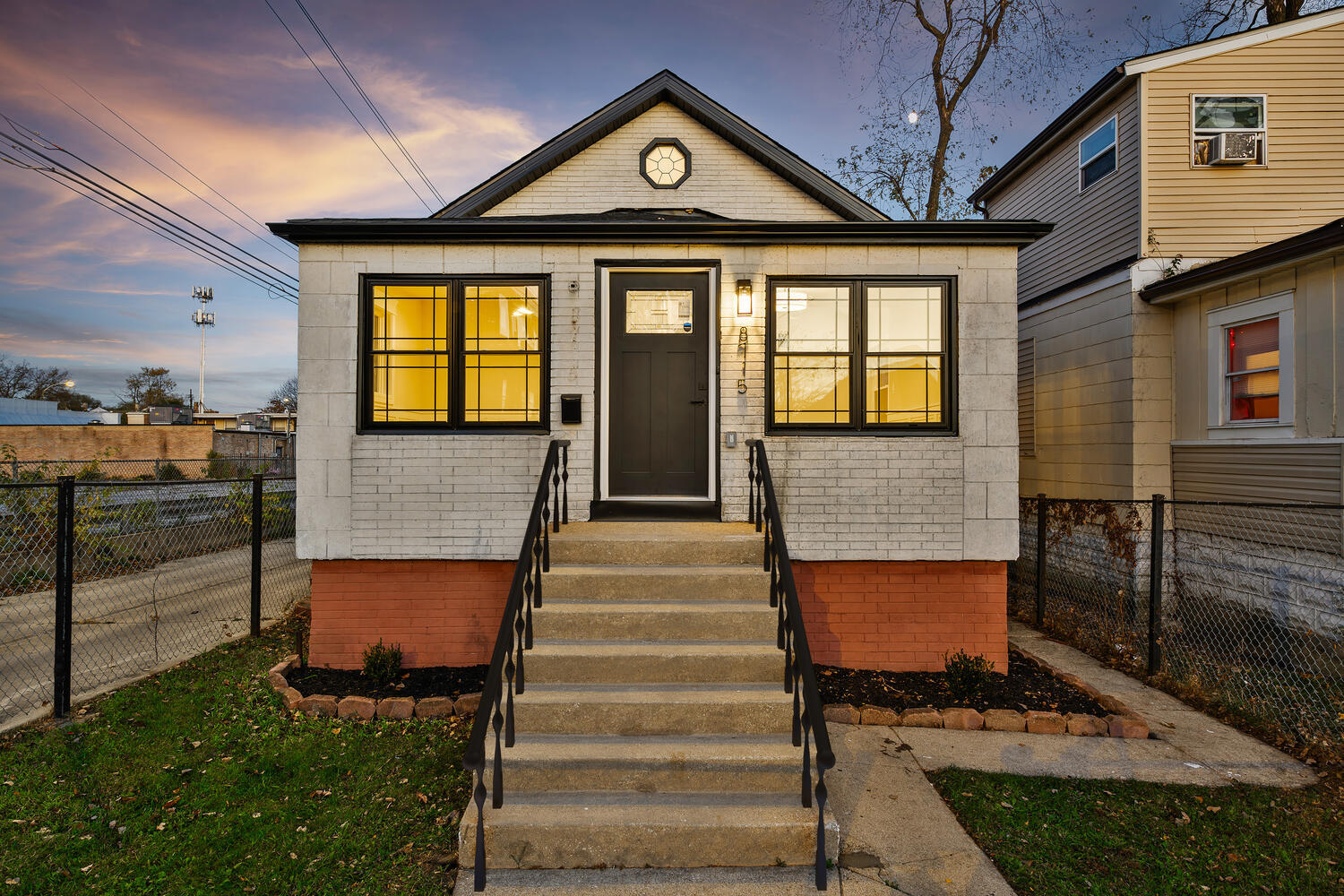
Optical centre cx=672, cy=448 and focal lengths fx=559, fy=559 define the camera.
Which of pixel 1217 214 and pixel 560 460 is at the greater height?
pixel 1217 214

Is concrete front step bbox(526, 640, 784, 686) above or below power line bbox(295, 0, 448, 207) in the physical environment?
below

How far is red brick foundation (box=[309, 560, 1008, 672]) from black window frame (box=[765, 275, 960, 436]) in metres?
1.25

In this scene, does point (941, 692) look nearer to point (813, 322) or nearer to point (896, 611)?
point (896, 611)

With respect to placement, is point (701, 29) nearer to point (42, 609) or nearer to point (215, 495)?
point (215, 495)

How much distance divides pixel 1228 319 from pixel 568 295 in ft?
27.3

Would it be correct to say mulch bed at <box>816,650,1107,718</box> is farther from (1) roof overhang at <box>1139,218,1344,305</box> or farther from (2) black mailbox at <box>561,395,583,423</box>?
(1) roof overhang at <box>1139,218,1344,305</box>

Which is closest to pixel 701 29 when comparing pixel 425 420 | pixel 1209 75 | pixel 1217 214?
pixel 1209 75

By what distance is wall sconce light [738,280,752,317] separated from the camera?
17.2 ft

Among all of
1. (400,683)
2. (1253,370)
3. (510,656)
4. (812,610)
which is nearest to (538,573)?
(510,656)

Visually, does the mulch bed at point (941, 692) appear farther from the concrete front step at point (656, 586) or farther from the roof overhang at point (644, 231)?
the roof overhang at point (644, 231)

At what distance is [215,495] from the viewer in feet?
24.2

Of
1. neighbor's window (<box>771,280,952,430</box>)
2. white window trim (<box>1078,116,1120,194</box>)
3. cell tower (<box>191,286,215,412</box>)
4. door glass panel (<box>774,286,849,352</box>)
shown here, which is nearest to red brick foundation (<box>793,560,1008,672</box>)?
neighbor's window (<box>771,280,952,430</box>)

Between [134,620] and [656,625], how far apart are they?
659 centimetres

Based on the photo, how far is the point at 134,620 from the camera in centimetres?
642
